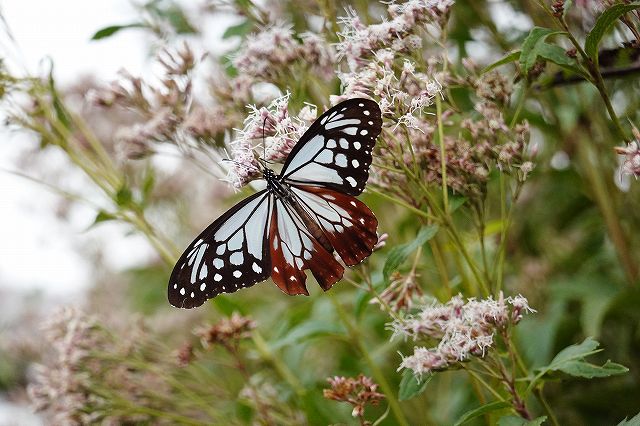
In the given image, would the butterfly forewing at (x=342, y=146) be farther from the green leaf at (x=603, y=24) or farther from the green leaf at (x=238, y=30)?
the green leaf at (x=238, y=30)

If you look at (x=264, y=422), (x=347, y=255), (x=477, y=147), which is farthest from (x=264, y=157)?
(x=264, y=422)

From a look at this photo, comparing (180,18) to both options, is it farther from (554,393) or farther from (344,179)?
(554,393)

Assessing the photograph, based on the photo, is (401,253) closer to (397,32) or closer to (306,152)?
(306,152)

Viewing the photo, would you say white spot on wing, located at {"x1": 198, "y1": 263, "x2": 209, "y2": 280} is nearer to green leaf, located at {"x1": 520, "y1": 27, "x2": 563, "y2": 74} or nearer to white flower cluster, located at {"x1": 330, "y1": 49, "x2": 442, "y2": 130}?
white flower cluster, located at {"x1": 330, "y1": 49, "x2": 442, "y2": 130}

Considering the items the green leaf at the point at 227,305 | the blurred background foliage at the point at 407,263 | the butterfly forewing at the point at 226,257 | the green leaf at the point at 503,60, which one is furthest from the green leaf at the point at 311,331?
the green leaf at the point at 503,60

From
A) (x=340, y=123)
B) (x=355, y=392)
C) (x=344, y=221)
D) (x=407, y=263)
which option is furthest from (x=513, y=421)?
(x=407, y=263)
